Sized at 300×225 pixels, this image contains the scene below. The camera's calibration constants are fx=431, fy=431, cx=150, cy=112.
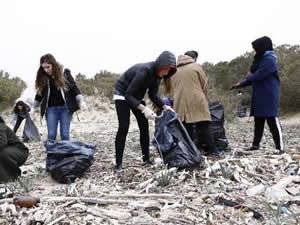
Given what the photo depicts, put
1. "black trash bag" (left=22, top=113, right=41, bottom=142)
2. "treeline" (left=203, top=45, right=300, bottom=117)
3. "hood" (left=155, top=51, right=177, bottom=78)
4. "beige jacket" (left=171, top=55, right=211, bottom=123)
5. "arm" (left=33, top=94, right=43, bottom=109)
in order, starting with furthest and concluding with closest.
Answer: "treeline" (left=203, top=45, right=300, bottom=117) → "black trash bag" (left=22, top=113, right=41, bottom=142) → "arm" (left=33, top=94, right=43, bottom=109) → "beige jacket" (left=171, top=55, right=211, bottom=123) → "hood" (left=155, top=51, right=177, bottom=78)

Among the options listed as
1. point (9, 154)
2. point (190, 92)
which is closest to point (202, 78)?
point (190, 92)

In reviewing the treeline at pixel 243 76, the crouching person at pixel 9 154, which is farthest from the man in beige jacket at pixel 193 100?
the treeline at pixel 243 76

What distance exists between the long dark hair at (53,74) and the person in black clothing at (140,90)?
3.39ft

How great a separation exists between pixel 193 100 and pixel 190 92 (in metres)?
0.12

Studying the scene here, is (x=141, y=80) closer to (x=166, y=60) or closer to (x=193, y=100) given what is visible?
(x=166, y=60)

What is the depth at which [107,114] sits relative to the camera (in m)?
20.9

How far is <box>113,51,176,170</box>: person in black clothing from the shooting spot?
15.8ft

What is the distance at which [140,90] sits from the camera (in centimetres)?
495

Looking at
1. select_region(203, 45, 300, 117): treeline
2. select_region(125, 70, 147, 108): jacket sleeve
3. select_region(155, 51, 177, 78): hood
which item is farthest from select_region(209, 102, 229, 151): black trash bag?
select_region(203, 45, 300, 117): treeline

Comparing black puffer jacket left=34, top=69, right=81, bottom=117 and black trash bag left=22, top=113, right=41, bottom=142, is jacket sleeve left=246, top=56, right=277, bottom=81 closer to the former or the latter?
black puffer jacket left=34, top=69, right=81, bottom=117

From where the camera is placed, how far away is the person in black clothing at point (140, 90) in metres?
4.81

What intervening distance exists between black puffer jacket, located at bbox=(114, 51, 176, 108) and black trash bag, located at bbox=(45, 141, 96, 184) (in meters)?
0.81

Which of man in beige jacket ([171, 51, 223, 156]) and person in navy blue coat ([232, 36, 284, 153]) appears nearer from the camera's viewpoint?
man in beige jacket ([171, 51, 223, 156])

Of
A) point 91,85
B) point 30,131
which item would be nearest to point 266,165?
point 30,131
